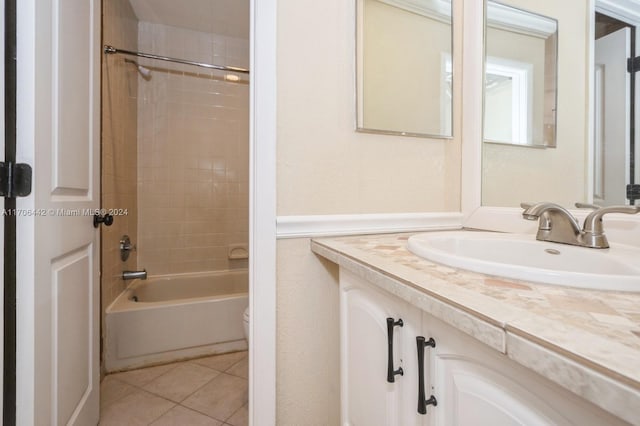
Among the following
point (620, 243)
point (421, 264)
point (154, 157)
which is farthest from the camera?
point (154, 157)

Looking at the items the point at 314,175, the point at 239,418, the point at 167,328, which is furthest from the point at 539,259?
the point at 167,328

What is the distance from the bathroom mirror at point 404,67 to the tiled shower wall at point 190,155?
1.72 m

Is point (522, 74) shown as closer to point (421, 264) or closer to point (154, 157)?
point (421, 264)

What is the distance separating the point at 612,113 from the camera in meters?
0.79

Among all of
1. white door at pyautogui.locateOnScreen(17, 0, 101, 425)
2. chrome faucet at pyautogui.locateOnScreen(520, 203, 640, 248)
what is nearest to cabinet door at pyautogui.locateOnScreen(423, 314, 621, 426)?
chrome faucet at pyautogui.locateOnScreen(520, 203, 640, 248)

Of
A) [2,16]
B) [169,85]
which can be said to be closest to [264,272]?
[2,16]

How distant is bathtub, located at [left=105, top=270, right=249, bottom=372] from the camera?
1.72m

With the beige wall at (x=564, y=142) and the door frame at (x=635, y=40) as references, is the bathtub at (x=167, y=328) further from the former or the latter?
the door frame at (x=635, y=40)

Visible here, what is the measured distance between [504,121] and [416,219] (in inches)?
19.1

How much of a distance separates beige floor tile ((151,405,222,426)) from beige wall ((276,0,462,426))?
1.89ft

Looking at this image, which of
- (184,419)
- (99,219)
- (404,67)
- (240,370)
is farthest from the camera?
(240,370)

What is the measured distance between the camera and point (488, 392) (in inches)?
16.5

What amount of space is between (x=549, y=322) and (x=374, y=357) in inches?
18.3

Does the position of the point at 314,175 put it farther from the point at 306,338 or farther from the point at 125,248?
the point at 125,248
